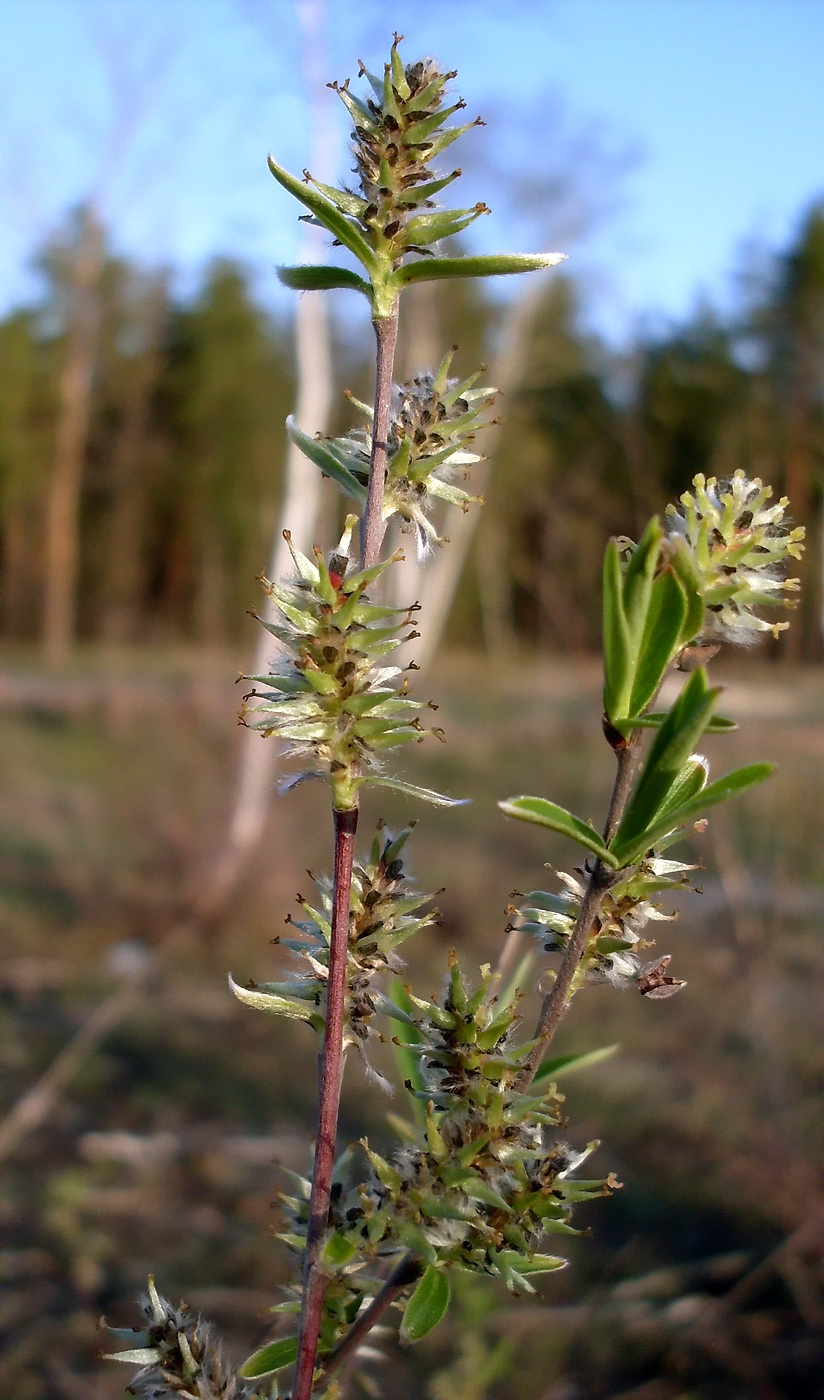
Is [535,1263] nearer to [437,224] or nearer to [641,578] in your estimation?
[641,578]

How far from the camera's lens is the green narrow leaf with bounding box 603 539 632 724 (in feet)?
1.61

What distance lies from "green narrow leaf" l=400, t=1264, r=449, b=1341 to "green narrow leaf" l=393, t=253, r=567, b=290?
1.72 feet

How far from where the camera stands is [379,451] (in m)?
0.56

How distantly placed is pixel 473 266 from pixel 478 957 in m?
6.20

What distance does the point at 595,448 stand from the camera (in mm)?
18594

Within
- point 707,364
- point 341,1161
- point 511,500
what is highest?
point 707,364

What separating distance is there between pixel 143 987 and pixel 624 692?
6.17 m

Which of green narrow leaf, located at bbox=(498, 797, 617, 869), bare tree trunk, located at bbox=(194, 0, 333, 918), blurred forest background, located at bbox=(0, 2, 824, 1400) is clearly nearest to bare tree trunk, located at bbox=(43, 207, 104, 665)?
blurred forest background, located at bbox=(0, 2, 824, 1400)

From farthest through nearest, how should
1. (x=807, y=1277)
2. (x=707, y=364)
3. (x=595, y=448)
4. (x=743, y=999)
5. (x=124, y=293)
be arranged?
(x=124, y=293) < (x=595, y=448) < (x=707, y=364) < (x=743, y=999) < (x=807, y=1277)

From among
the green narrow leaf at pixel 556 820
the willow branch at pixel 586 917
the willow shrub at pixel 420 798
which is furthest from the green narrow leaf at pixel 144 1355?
the green narrow leaf at pixel 556 820

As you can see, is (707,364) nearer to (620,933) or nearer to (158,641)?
(158,641)

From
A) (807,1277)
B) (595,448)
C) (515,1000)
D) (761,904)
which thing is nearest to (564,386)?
(595,448)

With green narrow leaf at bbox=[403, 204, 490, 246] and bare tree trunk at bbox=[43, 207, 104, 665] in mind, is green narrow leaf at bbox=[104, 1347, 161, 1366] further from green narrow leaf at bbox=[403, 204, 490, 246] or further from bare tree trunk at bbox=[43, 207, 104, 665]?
bare tree trunk at bbox=[43, 207, 104, 665]

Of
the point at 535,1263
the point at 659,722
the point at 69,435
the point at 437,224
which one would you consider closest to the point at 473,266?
the point at 437,224
